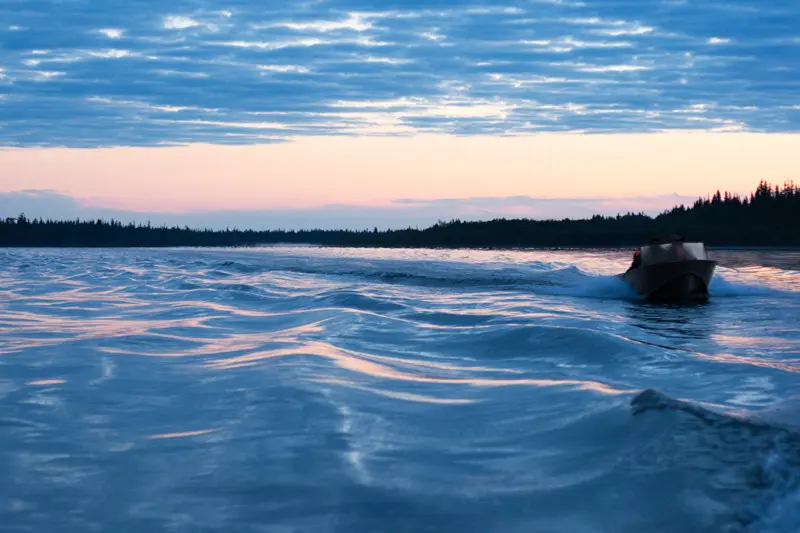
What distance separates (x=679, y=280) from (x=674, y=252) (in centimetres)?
91

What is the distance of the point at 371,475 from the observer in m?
5.53

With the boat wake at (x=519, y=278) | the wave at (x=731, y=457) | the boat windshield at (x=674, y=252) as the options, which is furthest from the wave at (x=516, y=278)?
the wave at (x=731, y=457)

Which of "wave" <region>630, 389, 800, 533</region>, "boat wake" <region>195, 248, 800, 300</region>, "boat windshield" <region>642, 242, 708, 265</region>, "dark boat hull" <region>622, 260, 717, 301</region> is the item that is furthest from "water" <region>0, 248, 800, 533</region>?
"boat wake" <region>195, 248, 800, 300</region>

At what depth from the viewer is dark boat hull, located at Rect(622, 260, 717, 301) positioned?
24188 mm

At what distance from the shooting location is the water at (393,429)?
4.86m

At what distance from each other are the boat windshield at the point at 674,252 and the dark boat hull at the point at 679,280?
0.16m

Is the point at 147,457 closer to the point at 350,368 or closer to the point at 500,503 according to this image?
the point at 500,503

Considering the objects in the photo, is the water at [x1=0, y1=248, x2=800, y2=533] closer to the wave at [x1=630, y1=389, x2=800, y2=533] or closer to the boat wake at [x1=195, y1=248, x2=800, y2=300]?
the wave at [x1=630, y1=389, x2=800, y2=533]

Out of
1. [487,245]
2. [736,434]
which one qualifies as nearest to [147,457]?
[736,434]

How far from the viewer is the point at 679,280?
24.2 metres

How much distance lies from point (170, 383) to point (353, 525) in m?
4.80

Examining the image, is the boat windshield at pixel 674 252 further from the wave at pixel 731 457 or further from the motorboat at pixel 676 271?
the wave at pixel 731 457

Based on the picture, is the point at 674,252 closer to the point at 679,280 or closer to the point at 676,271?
the point at 676,271

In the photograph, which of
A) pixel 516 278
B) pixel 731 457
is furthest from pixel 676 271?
pixel 731 457
